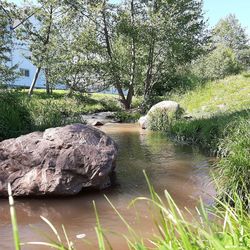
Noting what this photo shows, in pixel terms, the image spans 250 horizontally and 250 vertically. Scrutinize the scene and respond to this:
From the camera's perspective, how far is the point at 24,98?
11.5m

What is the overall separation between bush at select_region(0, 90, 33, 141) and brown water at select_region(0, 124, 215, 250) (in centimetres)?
241

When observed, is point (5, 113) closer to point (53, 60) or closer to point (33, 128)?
point (33, 128)

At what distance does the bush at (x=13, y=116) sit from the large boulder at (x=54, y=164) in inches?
91.0

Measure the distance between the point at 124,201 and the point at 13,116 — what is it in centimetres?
444

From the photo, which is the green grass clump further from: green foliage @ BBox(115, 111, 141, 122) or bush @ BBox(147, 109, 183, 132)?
green foliage @ BBox(115, 111, 141, 122)

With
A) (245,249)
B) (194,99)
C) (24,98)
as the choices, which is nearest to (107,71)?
(194,99)

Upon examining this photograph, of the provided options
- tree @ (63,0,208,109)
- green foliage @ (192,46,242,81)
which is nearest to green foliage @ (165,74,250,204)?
tree @ (63,0,208,109)

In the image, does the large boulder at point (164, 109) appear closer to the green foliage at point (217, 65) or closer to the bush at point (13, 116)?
the bush at point (13, 116)

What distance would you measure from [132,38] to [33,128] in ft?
48.3

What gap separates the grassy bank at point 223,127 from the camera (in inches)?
211

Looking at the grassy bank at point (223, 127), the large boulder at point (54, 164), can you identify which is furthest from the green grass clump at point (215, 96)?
the large boulder at point (54, 164)

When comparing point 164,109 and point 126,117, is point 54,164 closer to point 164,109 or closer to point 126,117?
point 164,109

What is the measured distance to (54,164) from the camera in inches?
245

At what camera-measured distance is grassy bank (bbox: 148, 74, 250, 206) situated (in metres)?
5.35
